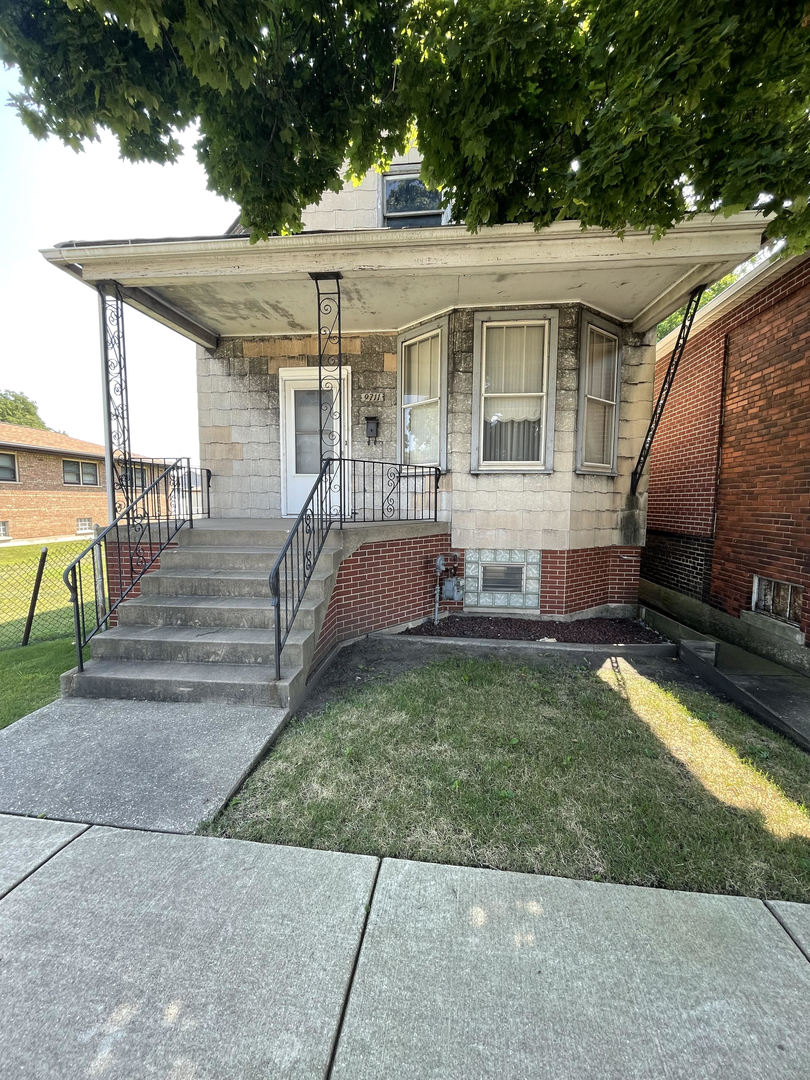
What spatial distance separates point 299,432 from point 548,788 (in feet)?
17.7

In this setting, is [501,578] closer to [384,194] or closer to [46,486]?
[384,194]

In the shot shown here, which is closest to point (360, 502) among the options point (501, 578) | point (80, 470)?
point (501, 578)

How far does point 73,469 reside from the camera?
19547 millimetres

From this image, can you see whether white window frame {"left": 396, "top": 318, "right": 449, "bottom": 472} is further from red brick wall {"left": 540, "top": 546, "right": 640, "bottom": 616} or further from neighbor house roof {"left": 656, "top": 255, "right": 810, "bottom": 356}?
neighbor house roof {"left": 656, "top": 255, "right": 810, "bottom": 356}

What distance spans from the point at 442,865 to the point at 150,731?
2.07m

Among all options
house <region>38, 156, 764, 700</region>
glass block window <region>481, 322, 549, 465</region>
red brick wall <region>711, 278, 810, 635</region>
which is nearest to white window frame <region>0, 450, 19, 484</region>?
house <region>38, 156, 764, 700</region>

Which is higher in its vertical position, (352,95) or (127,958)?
(352,95)

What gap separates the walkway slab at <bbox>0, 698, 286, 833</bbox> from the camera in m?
2.29

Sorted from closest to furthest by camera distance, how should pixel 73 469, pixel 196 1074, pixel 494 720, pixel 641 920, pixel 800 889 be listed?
1. pixel 196 1074
2. pixel 641 920
3. pixel 800 889
4. pixel 494 720
5. pixel 73 469

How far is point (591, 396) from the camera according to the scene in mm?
5609

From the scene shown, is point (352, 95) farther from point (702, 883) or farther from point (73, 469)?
point (73, 469)

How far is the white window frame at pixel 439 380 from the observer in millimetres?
5559

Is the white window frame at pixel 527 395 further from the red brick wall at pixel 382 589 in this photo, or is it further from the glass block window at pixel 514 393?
the red brick wall at pixel 382 589

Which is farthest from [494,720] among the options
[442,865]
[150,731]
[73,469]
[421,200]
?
[73,469]
